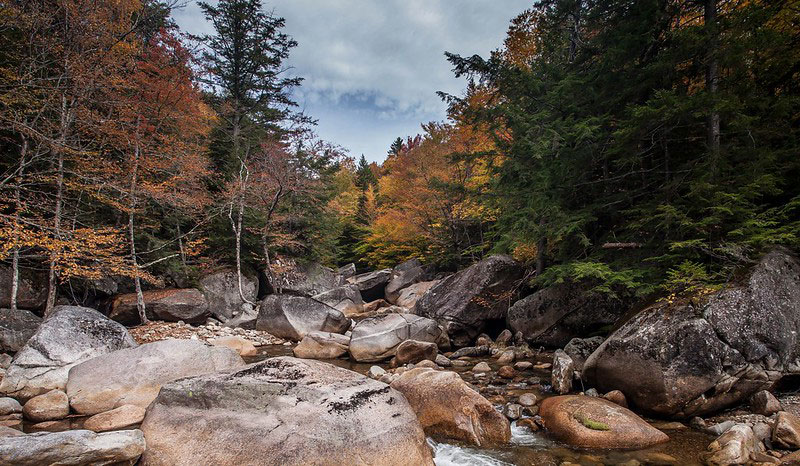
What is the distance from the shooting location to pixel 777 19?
632cm

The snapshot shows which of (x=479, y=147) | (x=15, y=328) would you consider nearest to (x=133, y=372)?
(x=15, y=328)

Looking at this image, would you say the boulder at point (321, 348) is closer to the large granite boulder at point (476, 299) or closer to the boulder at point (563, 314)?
the large granite boulder at point (476, 299)

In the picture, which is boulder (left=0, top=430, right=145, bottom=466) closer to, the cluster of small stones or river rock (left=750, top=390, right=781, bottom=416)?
the cluster of small stones

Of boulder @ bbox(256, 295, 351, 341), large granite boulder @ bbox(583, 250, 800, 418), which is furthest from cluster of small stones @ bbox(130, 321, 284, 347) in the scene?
large granite boulder @ bbox(583, 250, 800, 418)

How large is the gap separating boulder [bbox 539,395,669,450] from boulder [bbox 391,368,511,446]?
79cm

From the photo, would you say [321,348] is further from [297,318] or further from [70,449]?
[70,449]

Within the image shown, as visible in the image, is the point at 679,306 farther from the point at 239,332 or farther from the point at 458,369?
the point at 239,332

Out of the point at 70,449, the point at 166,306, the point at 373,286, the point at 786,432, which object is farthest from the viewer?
the point at 373,286

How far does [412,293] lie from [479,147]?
8.81m

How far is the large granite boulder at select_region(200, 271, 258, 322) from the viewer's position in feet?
50.1

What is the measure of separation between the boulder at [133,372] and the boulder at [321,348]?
3.45 m

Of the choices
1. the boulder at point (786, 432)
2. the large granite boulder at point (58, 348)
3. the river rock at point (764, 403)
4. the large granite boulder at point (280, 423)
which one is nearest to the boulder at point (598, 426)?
the boulder at point (786, 432)

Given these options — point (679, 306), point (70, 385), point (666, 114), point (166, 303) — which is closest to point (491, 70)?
point (666, 114)

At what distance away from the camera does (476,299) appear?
36.6 ft
